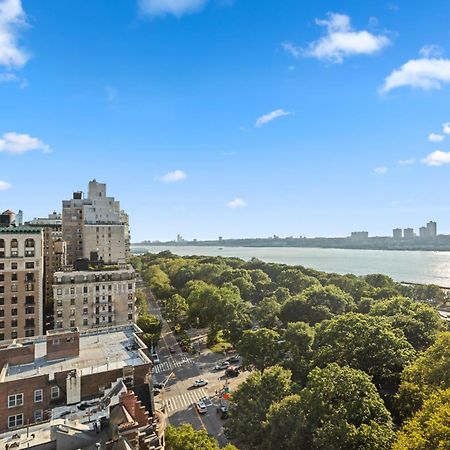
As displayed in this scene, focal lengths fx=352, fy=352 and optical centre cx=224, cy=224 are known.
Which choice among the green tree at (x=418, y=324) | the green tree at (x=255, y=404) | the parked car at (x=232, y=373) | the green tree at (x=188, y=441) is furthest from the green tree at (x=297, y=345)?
the green tree at (x=188, y=441)

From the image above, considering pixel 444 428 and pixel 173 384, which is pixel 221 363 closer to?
pixel 173 384

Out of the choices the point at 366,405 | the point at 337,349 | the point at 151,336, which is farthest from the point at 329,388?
the point at 151,336

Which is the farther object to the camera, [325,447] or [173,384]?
[173,384]

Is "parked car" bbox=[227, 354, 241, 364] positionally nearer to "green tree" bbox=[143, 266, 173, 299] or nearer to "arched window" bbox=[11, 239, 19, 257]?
"arched window" bbox=[11, 239, 19, 257]

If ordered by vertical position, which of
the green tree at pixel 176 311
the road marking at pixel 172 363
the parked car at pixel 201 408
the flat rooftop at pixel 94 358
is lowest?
the road marking at pixel 172 363

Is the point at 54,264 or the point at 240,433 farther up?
the point at 54,264

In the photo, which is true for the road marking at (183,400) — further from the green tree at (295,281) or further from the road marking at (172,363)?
the green tree at (295,281)

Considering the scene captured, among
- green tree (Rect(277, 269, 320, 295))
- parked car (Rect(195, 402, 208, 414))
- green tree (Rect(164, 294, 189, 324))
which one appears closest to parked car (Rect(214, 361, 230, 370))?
parked car (Rect(195, 402, 208, 414))
